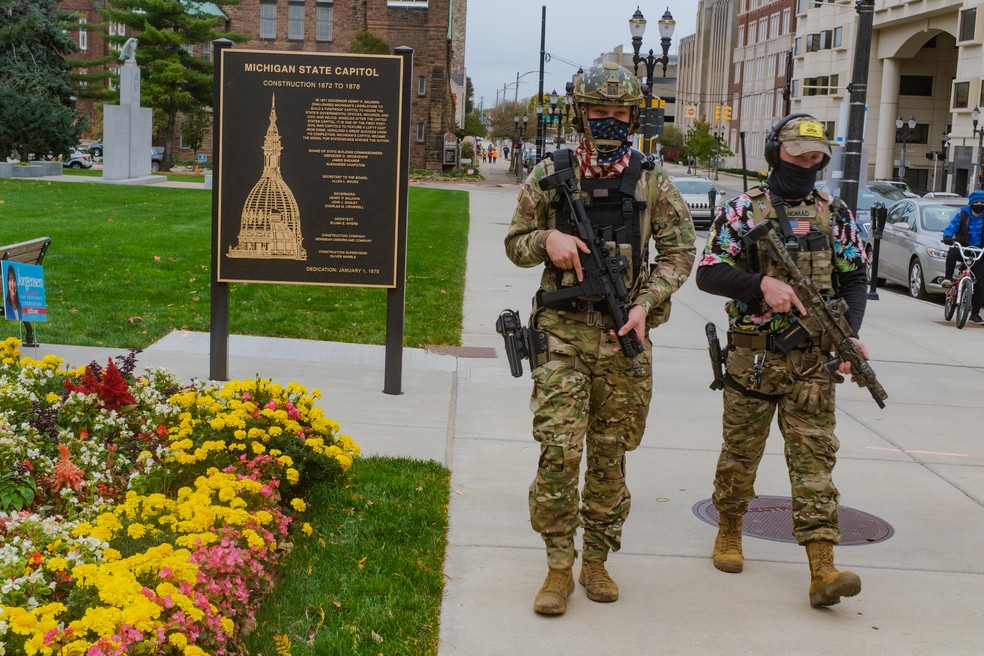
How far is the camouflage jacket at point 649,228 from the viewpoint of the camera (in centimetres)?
491

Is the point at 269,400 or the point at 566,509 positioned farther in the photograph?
Result: the point at 269,400

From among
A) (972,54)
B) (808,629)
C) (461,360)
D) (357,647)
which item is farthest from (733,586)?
(972,54)

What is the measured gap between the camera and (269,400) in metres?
6.37

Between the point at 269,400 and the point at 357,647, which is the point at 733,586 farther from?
the point at 269,400

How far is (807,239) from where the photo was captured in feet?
17.0

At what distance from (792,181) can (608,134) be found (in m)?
0.90

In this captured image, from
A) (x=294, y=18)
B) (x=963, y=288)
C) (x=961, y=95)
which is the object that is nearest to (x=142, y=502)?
(x=963, y=288)

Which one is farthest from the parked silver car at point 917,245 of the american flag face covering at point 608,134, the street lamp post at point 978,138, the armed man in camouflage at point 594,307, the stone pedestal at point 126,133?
the street lamp post at point 978,138

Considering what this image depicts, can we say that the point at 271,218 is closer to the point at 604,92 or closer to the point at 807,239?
the point at 604,92

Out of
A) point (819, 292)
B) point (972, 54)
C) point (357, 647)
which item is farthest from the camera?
point (972, 54)

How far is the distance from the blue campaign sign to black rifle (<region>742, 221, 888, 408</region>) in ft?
15.8

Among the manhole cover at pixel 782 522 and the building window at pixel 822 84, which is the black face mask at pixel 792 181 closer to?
the manhole cover at pixel 782 522

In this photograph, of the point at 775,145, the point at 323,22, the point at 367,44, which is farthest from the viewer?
the point at 323,22

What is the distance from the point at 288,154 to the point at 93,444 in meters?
3.58
